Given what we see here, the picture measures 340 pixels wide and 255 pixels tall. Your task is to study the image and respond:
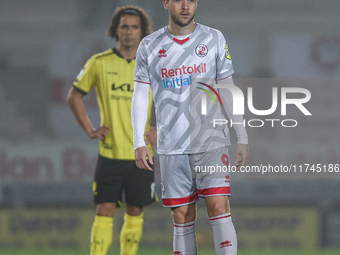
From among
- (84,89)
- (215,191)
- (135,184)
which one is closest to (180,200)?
(215,191)

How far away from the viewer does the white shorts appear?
3.01 m

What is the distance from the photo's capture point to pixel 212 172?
9.87 ft

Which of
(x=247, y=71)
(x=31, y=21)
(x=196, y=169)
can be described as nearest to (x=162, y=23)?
(x=247, y=71)

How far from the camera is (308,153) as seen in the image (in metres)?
6.77

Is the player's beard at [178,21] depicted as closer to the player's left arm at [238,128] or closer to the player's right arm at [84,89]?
the player's left arm at [238,128]

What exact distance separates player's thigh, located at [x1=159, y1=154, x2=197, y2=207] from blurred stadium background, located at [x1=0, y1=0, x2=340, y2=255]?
8.96 feet

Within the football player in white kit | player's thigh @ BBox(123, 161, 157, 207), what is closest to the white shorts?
the football player in white kit

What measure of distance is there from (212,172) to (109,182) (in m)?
1.33

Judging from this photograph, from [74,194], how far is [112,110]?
7.34 ft

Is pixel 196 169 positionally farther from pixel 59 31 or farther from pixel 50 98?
pixel 59 31

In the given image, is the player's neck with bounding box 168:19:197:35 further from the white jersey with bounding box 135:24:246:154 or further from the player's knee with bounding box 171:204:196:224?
the player's knee with bounding box 171:204:196:224

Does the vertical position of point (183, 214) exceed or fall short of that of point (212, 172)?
it falls short

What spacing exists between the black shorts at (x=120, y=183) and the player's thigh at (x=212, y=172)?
1148 millimetres

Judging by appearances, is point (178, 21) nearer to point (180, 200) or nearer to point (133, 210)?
point (180, 200)
